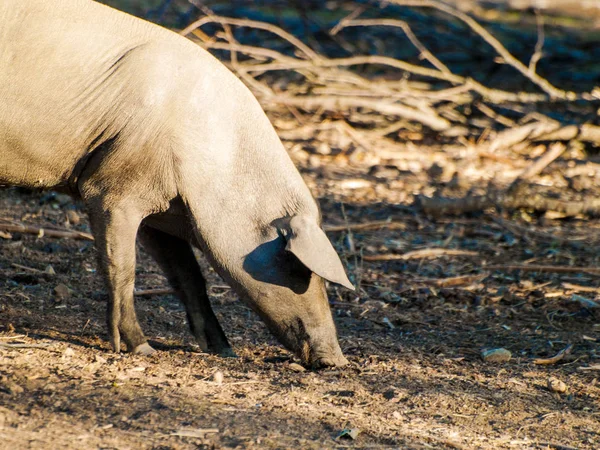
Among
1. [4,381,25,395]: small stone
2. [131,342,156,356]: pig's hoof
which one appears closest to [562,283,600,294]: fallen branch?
[131,342,156,356]: pig's hoof

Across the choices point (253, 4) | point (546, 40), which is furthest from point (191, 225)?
point (546, 40)

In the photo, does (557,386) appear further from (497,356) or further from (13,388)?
(13,388)

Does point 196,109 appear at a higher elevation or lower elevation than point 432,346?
higher

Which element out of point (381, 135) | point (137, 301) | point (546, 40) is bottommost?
point (137, 301)

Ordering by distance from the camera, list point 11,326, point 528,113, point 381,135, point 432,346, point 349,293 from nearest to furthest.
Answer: point 11,326
point 432,346
point 349,293
point 528,113
point 381,135

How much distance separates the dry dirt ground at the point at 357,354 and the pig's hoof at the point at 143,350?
0.06 metres

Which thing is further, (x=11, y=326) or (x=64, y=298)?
(x=64, y=298)

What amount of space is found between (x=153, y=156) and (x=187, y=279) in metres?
0.89

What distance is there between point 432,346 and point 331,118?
17.5 ft

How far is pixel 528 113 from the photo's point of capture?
9164 millimetres

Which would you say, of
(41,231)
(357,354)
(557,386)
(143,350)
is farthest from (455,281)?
(41,231)

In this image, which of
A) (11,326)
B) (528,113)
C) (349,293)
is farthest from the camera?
(528,113)

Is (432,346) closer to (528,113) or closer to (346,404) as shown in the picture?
(346,404)

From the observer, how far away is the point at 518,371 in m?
4.62
